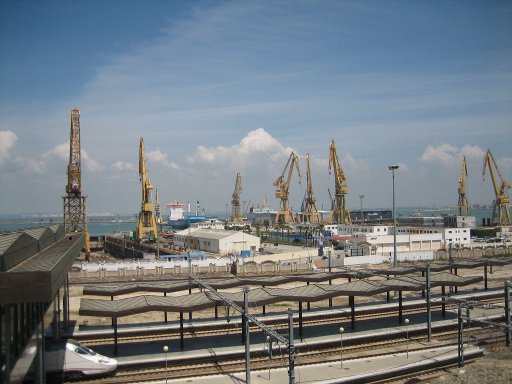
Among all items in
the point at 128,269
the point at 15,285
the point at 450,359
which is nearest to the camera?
the point at 15,285

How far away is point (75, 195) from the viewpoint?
53.8m

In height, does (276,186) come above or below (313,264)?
above

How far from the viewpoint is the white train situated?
45.1ft

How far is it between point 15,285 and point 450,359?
45.2ft

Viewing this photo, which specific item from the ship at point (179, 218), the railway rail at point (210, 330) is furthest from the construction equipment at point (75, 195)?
the ship at point (179, 218)

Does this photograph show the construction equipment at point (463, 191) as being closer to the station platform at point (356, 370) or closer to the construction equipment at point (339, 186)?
the construction equipment at point (339, 186)

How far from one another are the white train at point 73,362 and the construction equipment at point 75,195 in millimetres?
41064

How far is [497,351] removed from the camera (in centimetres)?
1722

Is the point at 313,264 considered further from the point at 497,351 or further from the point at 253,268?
the point at 497,351

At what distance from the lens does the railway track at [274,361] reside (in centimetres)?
1484

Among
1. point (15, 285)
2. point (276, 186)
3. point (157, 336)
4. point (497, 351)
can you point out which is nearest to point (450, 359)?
point (497, 351)

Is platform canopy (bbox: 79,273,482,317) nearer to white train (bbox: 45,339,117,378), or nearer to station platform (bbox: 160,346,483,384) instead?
white train (bbox: 45,339,117,378)

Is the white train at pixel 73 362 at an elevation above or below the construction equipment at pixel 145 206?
below

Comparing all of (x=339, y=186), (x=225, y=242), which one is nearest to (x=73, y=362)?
(x=225, y=242)
